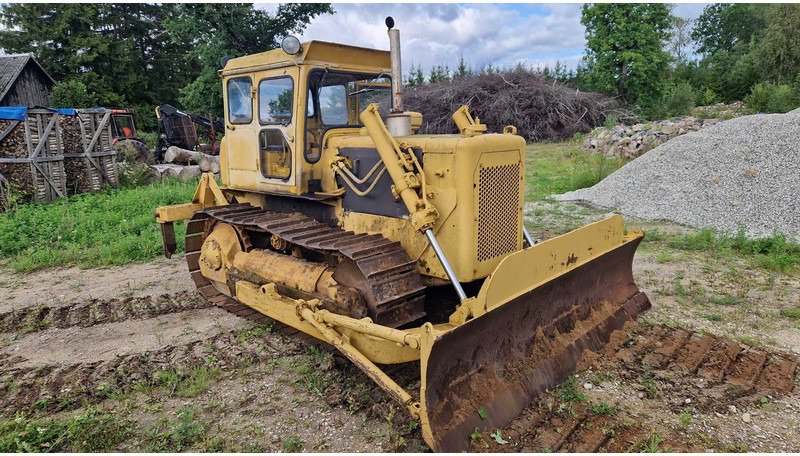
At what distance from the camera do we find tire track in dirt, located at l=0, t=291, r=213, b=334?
17.6ft

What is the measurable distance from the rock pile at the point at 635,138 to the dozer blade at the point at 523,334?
11.7m

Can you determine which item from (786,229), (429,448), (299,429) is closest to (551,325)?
(429,448)

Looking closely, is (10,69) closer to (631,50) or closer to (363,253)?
(363,253)

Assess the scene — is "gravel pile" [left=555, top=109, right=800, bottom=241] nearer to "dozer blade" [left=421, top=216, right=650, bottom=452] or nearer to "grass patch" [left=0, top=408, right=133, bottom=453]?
"dozer blade" [left=421, top=216, right=650, bottom=452]

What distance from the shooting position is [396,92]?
4414 millimetres

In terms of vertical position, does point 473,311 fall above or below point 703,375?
above

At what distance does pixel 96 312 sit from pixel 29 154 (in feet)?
24.0

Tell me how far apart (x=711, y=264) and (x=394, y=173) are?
5020 mm

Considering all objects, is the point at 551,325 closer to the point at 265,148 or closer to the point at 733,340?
the point at 733,340

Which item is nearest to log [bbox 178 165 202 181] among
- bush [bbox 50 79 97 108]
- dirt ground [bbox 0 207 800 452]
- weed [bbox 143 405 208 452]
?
dirt ground [bbox 0 207 800 452]

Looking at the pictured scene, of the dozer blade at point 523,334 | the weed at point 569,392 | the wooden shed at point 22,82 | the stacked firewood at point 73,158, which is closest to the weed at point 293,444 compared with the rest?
the dozer blade at point 523,334

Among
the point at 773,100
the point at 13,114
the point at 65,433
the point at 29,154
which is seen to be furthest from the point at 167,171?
the point at 773,100

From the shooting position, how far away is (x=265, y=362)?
14.4 feet

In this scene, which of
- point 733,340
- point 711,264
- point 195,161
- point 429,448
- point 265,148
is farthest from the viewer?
point 195,161
